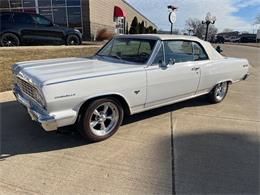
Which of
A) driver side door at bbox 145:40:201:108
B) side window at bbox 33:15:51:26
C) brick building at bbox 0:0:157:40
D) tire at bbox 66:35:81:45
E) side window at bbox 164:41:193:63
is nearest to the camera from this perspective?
driver side door at bbox 145:40:201:108

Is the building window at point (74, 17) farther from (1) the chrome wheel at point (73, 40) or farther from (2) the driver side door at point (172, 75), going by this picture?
(2) the driver side door at point (172, 75)

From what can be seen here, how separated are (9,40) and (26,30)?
2.87ft

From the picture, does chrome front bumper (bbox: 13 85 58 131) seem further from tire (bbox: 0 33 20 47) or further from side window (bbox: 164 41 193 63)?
tire (bbox: 0 33 20 47)

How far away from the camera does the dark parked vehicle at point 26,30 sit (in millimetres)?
12180

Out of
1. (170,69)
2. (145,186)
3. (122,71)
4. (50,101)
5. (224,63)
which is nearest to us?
(145,186)

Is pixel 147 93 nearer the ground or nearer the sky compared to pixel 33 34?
nearer the ground

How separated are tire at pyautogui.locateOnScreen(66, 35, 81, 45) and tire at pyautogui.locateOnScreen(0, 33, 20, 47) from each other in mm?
2458

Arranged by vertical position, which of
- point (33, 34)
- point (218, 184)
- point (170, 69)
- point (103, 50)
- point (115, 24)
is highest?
point (115, 24)

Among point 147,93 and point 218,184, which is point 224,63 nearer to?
point 147,93

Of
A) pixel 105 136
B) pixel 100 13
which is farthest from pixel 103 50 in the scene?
pixel 100 13

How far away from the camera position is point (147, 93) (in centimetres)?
434

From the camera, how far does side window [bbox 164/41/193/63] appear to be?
187 inches

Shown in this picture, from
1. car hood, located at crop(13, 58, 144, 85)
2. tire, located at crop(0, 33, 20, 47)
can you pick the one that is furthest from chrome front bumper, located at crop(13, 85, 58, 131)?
tire, located at crop(0, 33, 20, 47)

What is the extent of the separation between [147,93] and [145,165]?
1.30 metres
